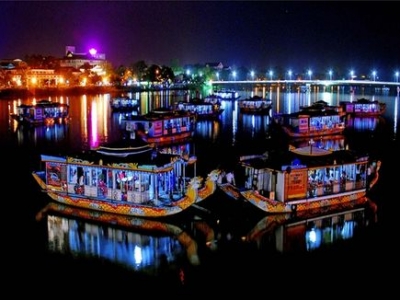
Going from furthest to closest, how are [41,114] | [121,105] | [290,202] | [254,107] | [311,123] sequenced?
1. [121,105]
2. [254,107]
3. [41,114]
4. [311,123]
5. [290,202]

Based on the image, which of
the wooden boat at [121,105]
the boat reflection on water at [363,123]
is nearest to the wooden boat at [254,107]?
the boat reflection on water at [363,123]

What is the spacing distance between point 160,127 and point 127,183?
38.6 ft

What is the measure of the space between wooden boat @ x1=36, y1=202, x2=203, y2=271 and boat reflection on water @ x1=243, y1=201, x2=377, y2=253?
144 cm

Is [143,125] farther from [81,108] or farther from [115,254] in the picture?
[81,108]

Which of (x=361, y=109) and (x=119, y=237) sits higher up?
(x=361, y=109)

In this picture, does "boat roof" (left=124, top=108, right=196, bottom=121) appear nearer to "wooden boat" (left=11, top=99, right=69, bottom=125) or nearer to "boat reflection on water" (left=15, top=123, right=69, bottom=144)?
"boat reflection on water" (left=15, top=123, right=69, bottom=144)

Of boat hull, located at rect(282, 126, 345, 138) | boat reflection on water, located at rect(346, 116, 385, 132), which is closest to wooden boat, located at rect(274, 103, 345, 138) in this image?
boat hull, located at rect(282, 126, 345, 138)

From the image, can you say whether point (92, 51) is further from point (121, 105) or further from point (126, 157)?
point (126, 157)

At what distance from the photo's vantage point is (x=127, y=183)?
37.6ft

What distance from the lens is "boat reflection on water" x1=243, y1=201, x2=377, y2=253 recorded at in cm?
1033

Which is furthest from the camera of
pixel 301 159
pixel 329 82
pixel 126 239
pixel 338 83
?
pixel 329 82

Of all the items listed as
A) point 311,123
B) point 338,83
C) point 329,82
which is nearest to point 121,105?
point 311,123

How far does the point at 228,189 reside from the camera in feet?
39.8

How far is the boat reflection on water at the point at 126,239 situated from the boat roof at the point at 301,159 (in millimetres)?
1954
